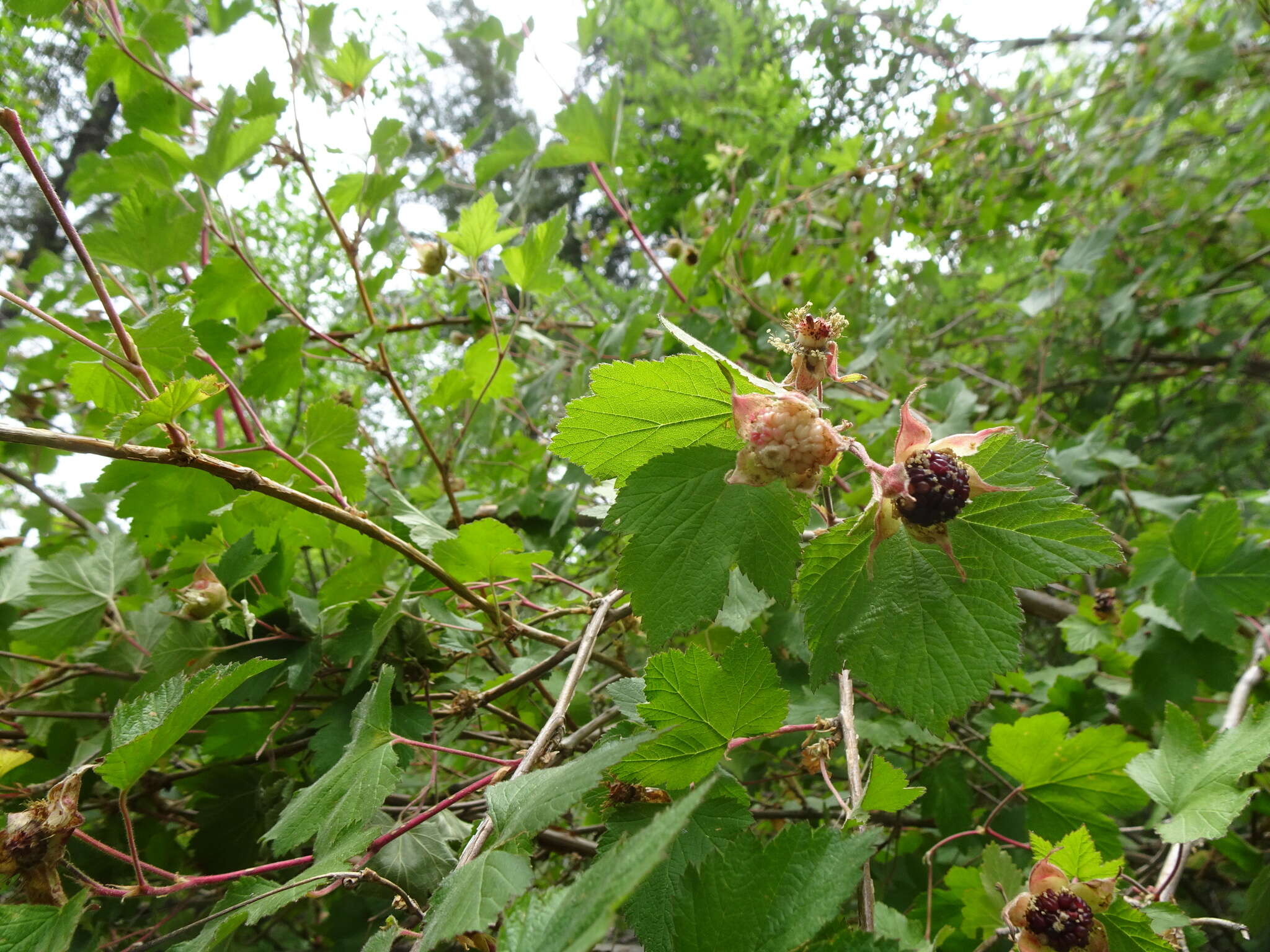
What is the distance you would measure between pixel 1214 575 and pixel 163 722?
1.32 metres

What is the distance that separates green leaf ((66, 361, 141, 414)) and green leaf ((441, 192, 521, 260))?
1.65ft

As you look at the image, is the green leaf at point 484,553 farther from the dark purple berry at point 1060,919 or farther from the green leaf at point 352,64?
the green leaf at point 352,64

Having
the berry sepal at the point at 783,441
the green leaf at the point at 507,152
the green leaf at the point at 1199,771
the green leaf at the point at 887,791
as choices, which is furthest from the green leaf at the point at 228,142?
the green leaf at the point at 1199,771

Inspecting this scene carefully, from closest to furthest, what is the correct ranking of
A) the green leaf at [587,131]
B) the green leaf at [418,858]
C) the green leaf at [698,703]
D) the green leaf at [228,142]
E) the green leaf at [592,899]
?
the green leaf at [592,899] < the green leaf at [698,703] < the green leaf at [418,858] < the green leaf at [228,142] < the green leaf at [587,131]

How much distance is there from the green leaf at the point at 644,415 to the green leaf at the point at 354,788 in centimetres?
29

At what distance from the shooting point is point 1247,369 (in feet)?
7.55

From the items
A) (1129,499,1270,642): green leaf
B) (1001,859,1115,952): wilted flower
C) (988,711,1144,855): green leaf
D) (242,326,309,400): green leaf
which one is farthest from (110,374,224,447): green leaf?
(1129,499,1270,642): green leaf

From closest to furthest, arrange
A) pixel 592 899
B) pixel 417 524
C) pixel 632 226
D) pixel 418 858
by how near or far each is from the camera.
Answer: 1. pixel 592 899
2. pixel 418 858
3. pixel 417 524
4. pixel 632 226

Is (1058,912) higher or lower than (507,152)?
lower

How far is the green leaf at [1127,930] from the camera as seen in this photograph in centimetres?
59

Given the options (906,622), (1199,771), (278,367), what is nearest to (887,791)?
(906,622)

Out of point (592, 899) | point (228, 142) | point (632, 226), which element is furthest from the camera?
point (632, 226)

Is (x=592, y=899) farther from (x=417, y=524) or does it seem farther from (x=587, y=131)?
(x=587, y=131)

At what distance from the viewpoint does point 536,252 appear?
1092mm
